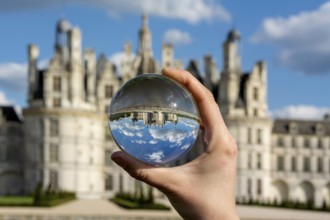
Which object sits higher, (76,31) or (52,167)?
(76,31)

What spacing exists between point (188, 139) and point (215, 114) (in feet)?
0.72

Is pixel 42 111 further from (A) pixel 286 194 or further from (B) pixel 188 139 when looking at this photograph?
(B) pixel 188 139

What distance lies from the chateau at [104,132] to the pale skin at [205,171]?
58.4 meters

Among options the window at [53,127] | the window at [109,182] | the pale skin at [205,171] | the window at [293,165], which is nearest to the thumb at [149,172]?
the pale skin at [205,171]

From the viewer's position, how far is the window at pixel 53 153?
209 ft

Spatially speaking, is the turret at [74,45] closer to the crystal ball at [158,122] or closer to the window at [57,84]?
the window at [57,84]

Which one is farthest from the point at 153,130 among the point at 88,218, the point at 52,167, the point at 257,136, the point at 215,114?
the point at 257,136

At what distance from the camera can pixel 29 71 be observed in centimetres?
6662

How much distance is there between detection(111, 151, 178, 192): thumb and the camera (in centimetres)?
384

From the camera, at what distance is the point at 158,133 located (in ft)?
12.8

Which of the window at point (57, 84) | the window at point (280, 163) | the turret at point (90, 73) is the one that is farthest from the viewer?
the window at point (280, 163)

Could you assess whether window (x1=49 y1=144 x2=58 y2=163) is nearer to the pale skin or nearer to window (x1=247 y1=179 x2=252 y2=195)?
window (x1=247 y1=179 x2=252 y2=195)

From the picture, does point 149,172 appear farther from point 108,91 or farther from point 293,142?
point 293,142

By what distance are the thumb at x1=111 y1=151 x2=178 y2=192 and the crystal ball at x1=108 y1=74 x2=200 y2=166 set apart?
37 mm
